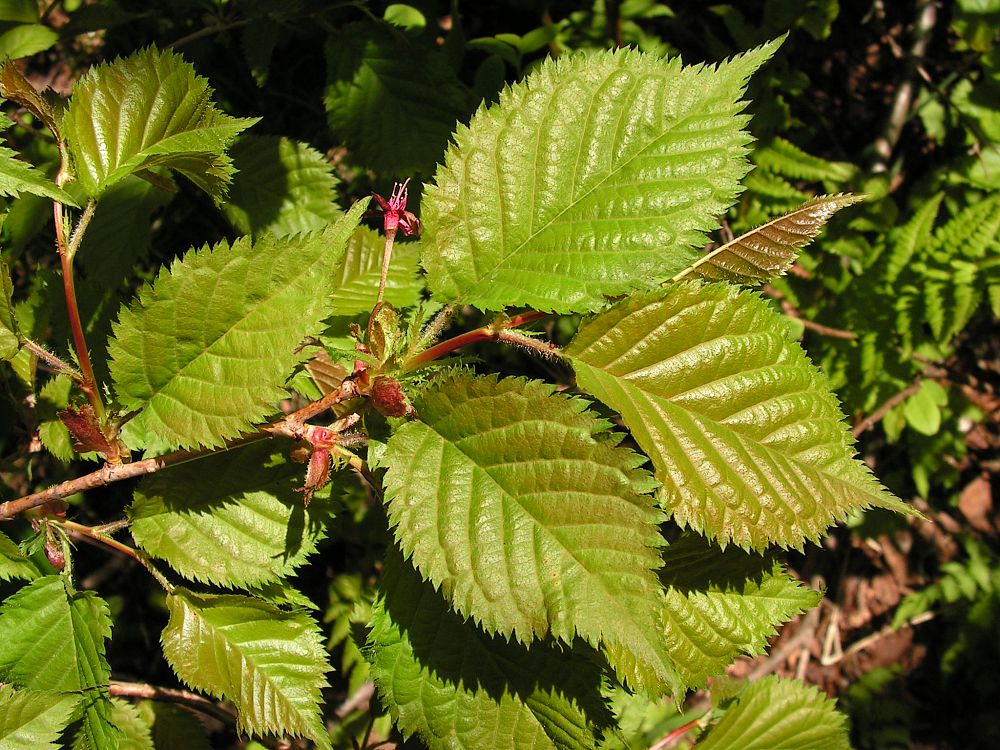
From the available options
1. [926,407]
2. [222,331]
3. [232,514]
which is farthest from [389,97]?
[926,407]

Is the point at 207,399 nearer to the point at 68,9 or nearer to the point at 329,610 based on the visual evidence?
the point at 329,610

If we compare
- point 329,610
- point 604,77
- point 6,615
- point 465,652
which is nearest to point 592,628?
point 465,652

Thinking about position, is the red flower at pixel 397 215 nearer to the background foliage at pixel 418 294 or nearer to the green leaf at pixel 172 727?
the background foliage at pixel 418 294

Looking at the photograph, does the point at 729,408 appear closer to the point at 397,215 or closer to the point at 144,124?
the point at 397,215

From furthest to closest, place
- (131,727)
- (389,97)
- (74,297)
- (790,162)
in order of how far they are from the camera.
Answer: (790,162), (389,97), (131,727), (74,297)

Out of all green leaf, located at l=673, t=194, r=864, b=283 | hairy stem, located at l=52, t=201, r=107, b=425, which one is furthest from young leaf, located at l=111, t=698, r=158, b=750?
green leaf, located at l=673, t=194, r=864, b=283

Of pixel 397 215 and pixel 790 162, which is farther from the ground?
pixel 397 215
